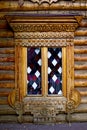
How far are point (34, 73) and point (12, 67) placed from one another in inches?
23.0

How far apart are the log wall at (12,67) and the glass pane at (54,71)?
0.41m

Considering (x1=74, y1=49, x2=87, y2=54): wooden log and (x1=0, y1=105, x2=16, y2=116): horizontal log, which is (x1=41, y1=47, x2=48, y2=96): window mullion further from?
(x1=0, y1=105, x2=16, y2=116): horizontal log

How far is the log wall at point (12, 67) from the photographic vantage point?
10.2 metres

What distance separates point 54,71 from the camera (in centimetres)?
1037

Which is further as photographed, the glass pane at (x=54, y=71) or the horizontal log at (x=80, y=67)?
the glass pane at (x=54, y=71)

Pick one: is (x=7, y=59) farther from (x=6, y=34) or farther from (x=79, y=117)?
(x=79, y=117)

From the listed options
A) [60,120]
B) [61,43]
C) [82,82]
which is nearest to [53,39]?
[61,43]

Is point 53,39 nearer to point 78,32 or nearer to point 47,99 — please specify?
point 78,32

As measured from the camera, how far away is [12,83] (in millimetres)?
10219

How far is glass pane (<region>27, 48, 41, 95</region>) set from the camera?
1034 centimetres

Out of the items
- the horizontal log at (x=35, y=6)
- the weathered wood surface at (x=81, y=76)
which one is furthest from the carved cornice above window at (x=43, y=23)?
the weathered wood surface at (x=81, y=76)

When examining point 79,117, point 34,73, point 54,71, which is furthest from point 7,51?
point 79,117

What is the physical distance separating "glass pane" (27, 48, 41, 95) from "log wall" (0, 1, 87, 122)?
16.2 inches

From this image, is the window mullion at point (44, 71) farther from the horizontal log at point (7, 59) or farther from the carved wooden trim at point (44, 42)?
the horizontal log at point (7, 59)
